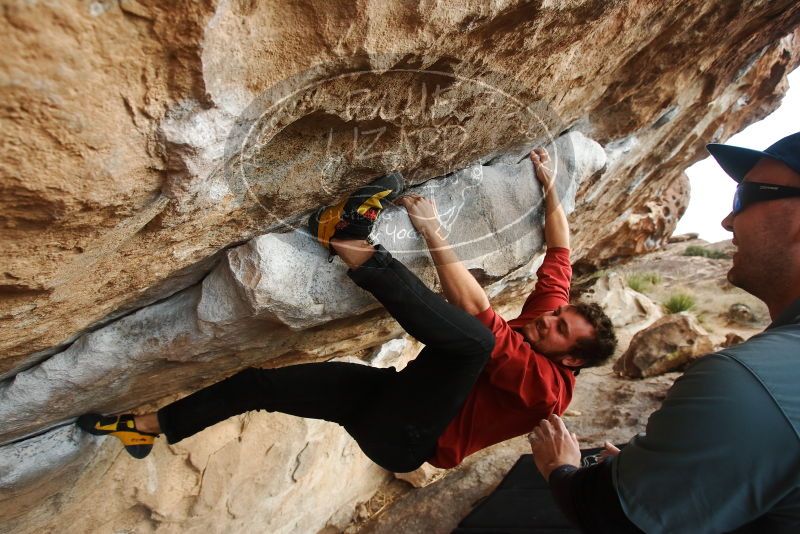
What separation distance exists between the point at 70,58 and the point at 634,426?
17.5 ft

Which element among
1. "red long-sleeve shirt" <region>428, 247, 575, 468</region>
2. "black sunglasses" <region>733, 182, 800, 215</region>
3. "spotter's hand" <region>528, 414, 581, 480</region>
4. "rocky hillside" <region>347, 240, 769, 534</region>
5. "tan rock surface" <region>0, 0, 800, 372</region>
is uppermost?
"tan rock surface" <region>0, 0, 800, 372</region>

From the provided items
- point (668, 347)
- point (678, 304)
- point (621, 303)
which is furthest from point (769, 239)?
point (678, 304)

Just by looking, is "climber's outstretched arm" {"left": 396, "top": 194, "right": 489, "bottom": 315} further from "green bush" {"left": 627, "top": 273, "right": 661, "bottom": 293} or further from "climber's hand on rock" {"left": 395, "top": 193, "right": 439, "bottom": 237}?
"green bush" {"left": 627, "top": 273, "right": 661, "bottom": 293}

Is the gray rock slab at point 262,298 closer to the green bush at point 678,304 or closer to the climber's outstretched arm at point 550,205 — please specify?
the climber's outstretched arm at point 550,205

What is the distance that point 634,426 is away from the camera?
4941mm

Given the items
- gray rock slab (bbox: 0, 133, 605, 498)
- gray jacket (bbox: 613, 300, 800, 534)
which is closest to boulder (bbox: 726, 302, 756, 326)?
gray rock slab (bbox: 0, 133, 605, 498)

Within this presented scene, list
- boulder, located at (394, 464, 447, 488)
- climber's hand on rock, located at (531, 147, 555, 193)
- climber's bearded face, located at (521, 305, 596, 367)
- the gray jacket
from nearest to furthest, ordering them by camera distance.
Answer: the gray jacket, climber's bearded face, located at (521, 305, 596, 367), climber's hand on rock, located at (531, 147, 555, 193), boulder, located at (394, 464, 447, 488)

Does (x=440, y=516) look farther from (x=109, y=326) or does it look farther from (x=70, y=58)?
(x=70, y=58)

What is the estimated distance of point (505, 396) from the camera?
1996mm

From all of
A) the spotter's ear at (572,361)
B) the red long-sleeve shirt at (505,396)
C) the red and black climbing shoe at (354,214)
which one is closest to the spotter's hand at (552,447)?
the red long-sleeve shirt at (505,396)

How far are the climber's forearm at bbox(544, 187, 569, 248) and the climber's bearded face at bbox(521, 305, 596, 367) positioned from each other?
0.35 meters

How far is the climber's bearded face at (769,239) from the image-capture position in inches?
60.2

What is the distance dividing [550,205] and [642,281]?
30.3ft

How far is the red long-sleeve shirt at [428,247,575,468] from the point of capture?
6.26 feet
